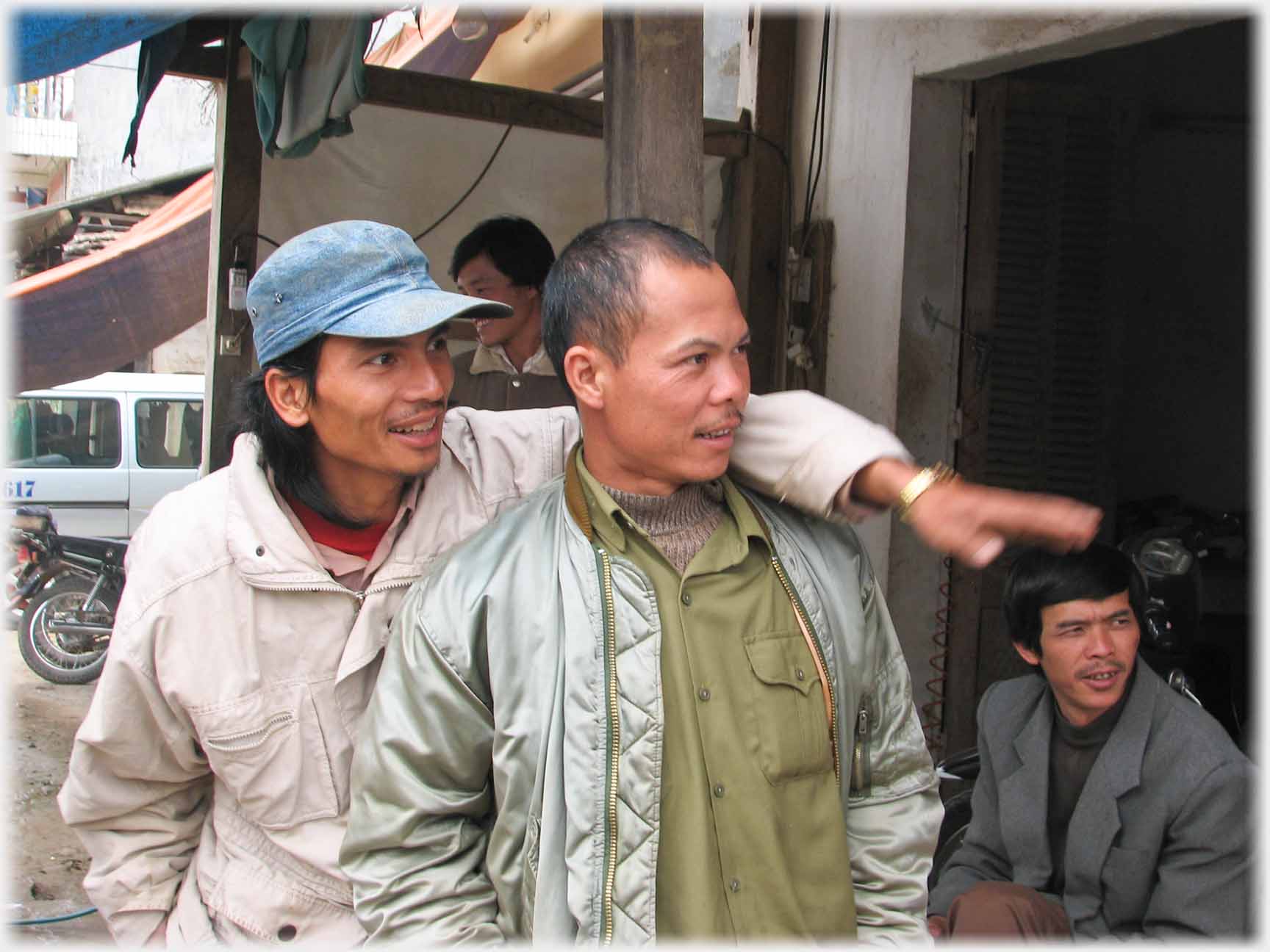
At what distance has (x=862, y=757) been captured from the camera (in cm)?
179

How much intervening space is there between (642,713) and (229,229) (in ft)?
12.6

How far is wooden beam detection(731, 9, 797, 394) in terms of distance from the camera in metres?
5.49

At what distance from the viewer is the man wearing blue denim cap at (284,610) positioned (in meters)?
1.87

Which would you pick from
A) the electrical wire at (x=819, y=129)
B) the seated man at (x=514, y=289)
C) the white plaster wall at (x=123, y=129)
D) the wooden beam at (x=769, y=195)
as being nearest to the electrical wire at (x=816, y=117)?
the electrical wire at (x=819, y=129)

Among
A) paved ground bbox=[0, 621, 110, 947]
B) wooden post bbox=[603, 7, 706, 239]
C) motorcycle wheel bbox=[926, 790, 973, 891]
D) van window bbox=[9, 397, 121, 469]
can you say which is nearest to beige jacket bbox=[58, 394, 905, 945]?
paved ground bbox=[0, 621, 110, 947]

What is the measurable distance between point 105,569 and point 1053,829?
8.05 meters

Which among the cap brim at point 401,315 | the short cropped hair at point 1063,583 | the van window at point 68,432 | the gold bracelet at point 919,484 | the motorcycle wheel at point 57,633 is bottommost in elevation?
the motorcycle wheel at point 57,633

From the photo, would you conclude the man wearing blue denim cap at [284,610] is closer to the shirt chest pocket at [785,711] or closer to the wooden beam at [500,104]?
the shirt chest pocket at [785,711]

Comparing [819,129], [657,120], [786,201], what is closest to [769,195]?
[786,201]

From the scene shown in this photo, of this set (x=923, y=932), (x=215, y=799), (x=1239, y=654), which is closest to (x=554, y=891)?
(x=923, y=932)

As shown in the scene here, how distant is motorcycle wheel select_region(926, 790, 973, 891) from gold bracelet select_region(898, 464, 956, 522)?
2243 mm

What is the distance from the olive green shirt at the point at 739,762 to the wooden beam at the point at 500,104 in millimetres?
3625

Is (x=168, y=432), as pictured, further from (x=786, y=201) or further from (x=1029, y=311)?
(x=1029, y=311)

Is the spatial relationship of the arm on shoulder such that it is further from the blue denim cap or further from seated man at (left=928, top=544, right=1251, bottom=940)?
seated man at (left=928, top=544, right=1251, bottom=940)
